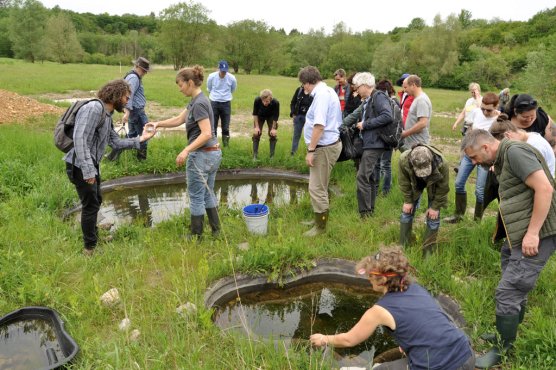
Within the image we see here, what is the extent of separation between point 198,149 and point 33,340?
93.2 inches

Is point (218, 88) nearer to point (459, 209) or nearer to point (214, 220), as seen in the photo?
point (214, 220)

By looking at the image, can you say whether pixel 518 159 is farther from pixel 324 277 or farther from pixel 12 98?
pixel 12 98

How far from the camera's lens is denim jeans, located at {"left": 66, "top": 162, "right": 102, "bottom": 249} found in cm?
424

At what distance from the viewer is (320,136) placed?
16.0ft

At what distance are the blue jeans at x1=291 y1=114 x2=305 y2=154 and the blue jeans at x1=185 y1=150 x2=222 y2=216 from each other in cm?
384

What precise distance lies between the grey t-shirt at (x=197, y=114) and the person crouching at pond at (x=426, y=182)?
2.13 meters

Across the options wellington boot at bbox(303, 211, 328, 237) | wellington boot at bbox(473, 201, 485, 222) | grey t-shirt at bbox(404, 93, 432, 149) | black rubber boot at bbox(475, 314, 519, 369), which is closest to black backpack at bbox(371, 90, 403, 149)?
grey t-shirt at bbox(404, 93, 432, 149)

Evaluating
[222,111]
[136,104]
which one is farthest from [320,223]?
[222,111]

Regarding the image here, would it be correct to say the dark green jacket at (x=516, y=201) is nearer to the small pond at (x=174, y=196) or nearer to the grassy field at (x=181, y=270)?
the grassy field at (x=181, y=270)

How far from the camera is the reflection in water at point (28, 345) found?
120 inches

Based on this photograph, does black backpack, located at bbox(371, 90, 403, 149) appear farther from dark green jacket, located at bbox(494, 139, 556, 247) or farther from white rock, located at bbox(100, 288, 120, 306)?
white rock, located at bbox(100, 288, 120, 306)

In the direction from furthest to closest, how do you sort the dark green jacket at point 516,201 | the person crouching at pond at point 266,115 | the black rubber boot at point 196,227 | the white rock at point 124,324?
the person crouching at pond at point 266,115 < the black rubber boot at point 196,227 < the white rock at point 124,324 < the dark green jacket at point 516,201

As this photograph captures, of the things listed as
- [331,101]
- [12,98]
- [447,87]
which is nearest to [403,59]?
[447,87]

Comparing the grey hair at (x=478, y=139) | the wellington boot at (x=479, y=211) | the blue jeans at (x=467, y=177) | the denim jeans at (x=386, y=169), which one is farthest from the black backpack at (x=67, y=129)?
the wellington boot at (x=479, y=211)
